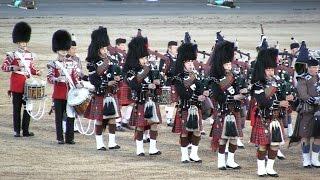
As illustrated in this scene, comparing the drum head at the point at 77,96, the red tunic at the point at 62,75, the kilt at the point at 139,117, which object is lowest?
the kilt at the point at 139,117

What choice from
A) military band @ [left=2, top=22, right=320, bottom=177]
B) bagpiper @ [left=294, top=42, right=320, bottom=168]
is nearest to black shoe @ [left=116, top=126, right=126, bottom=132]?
military band @ [left=2, top=22, right=320, bottom=177]

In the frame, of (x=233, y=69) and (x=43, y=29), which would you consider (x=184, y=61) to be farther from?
(x=43, y=29)

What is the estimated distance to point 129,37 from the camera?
33.8 meters

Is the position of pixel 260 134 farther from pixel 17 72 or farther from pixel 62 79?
pixel 17 72

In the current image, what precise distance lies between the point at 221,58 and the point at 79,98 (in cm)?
290

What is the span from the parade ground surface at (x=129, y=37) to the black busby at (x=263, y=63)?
1.42 meters

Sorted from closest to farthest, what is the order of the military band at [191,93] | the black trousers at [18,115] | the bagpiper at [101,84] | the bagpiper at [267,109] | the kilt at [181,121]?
1. the bagpiper at [267,109]
2. the military band at [191,93]
3. the kilt at [181,121]
4. the bagpiper at [101,84]
5. the black trousers at [18,115]

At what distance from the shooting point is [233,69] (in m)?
15.3

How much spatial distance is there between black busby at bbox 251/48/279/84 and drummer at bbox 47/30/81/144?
3706mm

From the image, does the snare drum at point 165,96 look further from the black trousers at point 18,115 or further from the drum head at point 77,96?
the black trousers at point 18,115

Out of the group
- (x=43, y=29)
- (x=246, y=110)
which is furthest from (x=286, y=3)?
(x=246, y=110)

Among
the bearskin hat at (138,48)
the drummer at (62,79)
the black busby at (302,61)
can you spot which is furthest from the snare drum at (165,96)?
the black busby at (302,61)

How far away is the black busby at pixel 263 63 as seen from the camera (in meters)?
14.2

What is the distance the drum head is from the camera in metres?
16.5
